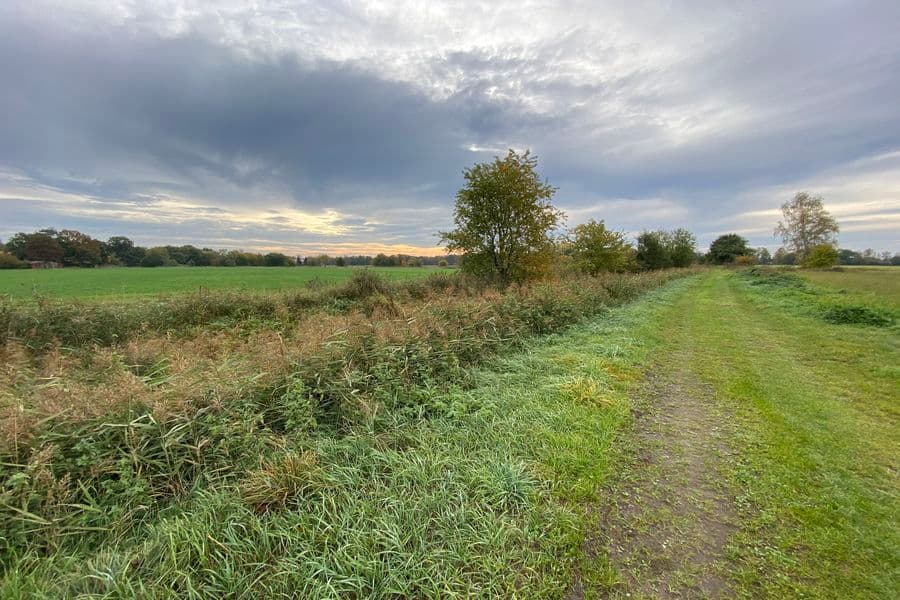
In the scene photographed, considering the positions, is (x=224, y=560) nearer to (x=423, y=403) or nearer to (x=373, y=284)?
(x=423, y=403)

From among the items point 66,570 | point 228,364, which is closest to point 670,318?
point 228,364

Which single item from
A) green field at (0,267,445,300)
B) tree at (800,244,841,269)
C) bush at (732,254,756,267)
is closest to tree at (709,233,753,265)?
bush at (732,254,756,267)

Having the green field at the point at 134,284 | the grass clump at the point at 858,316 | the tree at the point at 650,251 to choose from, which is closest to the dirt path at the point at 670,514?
the grass clump at the point at 858,316

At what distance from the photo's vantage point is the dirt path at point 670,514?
1.97 metres

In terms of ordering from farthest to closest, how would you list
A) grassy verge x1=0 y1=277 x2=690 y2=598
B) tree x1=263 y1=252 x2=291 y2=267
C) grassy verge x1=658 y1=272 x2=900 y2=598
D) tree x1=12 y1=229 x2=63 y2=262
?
tree x1=263 y1=252 x2=291 y2=267 → tree x1=12 y1=229 x2=63 y2=262 → grassy verge x1=658 y1=272 x2=900 y2=598 → grassy verge x1=0 y1=277 x2=690 y2=598

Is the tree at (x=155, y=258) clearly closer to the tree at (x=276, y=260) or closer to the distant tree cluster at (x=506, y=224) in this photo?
the tree at (x=276, y=260)

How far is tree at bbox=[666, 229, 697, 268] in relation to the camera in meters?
45.5

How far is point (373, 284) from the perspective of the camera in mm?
15461

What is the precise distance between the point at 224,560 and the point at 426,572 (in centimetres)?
124

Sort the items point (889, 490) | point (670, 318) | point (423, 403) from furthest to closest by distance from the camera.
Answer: point (670, 318), point (423, 403), point (889, 490)

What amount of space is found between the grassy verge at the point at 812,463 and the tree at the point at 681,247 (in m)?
44.6

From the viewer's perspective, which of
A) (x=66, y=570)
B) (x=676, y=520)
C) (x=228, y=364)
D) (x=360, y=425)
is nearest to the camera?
(x=66, y=570)

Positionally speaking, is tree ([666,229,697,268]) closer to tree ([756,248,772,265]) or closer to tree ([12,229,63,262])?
tree ([756,248,772,265])

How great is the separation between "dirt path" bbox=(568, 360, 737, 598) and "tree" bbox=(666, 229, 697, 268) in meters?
49.7
